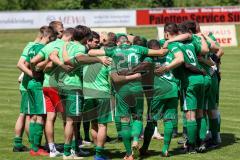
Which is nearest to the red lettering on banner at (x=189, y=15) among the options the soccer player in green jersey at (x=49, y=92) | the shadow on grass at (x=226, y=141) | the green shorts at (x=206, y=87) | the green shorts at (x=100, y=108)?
the shadow on grass at (x=226, y=141)

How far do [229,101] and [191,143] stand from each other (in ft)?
22.2

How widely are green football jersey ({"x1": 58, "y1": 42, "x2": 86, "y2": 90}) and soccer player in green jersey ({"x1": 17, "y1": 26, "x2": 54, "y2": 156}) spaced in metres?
0.65

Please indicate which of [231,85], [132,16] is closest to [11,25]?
[132,16]

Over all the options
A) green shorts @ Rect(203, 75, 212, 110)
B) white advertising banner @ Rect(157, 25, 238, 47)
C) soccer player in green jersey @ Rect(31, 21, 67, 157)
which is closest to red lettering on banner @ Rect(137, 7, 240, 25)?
white advertising banner @ Rect(157, 25, 238, 47)

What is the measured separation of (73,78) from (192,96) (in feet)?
6.58

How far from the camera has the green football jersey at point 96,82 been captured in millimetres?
10633

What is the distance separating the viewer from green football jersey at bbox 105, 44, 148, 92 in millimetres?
10586

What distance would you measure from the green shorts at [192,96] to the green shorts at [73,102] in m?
1.78

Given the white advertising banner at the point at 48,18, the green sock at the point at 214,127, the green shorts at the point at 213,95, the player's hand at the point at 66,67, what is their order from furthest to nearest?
1. the white advertising banner at the point at 48,18
2. the green sock at the point at 214,127
3. the green shorts at the point at 213,95
4. the player's hand at the point at 66,67

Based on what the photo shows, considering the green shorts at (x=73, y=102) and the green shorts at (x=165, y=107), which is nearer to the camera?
the green shorts at (x=73, y=102)

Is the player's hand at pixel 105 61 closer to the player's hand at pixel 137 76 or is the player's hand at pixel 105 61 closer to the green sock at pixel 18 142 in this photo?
the player's hand at pixel 137 76

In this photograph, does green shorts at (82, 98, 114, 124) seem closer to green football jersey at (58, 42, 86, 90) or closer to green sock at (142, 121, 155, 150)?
green football jersey at (58, 42, 86, 90)

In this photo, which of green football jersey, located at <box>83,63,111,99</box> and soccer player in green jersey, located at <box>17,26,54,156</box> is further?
soccer player in green jersey, located at <box>17,26,54,156</box>

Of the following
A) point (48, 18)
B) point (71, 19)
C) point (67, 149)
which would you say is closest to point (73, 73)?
point (67, 149)
